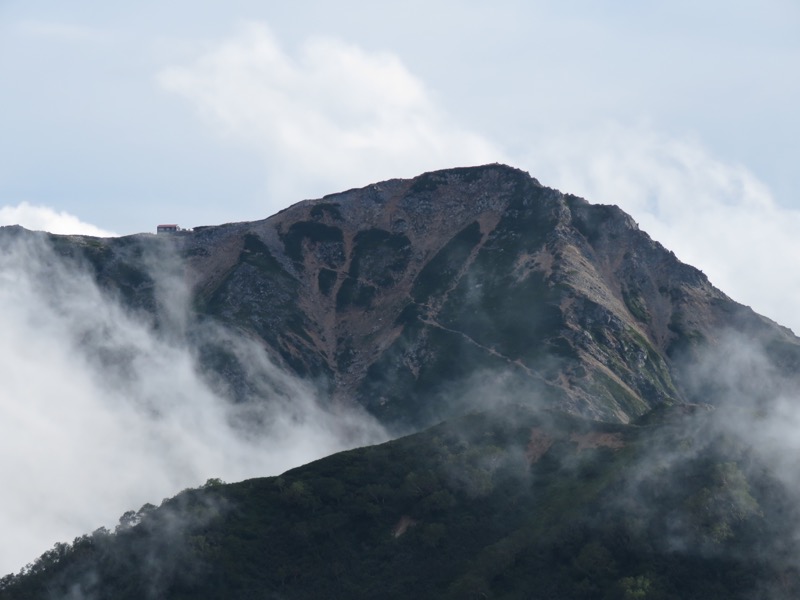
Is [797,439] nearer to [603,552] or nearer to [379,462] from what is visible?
[603,552]

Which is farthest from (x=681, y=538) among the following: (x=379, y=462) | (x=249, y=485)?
(x=249, y=485)

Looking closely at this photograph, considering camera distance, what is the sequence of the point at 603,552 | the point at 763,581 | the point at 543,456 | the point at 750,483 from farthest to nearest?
the point at 543,456 < the point at 750,483 < the point at 603,552 < the point at 763,581

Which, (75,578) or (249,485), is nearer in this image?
(75,578)

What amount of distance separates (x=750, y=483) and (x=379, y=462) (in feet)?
216

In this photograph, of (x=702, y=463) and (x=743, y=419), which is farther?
(x=743, y=419)

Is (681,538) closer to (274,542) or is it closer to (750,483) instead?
(750,483)

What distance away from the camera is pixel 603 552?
512ft

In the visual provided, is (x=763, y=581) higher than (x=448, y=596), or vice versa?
(x=448, y=596)

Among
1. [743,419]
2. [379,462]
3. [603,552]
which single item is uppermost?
[379,462]

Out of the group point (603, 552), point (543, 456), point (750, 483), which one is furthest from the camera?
point (543, 456)

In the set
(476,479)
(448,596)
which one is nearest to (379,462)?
(476,479)

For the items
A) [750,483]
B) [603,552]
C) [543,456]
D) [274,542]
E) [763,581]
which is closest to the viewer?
[763,581]

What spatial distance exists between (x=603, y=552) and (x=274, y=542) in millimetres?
55157

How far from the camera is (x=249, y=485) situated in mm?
194375
